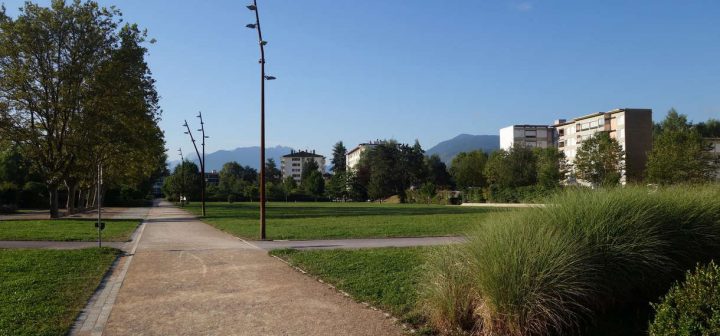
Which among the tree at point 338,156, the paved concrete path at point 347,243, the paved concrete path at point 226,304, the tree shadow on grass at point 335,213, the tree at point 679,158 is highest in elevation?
the tree at point 338,156

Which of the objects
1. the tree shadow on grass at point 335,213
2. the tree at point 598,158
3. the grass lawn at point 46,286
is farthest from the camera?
the tree at point 598,158

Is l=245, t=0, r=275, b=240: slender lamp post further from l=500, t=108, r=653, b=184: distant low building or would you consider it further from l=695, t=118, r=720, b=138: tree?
l=695, t=118, r=720, b=138: tree

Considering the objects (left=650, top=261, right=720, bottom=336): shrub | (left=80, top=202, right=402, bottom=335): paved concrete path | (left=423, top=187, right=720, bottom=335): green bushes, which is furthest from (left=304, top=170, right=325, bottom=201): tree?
(left=650, top=261, right=720, bottom=336): shrub

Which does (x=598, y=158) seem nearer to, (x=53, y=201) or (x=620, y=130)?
(x=620, y=130)

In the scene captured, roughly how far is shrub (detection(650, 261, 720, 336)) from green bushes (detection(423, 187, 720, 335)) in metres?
1.12

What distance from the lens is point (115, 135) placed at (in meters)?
33.7

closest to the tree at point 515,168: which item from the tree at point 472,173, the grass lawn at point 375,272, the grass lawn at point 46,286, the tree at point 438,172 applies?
the tree at point 472,173

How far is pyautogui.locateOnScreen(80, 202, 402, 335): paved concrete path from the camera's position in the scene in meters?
6.31

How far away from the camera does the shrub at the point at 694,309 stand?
170 inches

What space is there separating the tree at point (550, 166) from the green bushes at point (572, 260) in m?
60.5

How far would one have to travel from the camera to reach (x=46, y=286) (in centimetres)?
896

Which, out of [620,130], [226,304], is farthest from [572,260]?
[620,130]

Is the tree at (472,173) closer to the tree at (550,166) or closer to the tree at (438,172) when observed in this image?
the tree at (550,166)

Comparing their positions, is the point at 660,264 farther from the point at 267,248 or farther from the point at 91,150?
the point at 91,150
